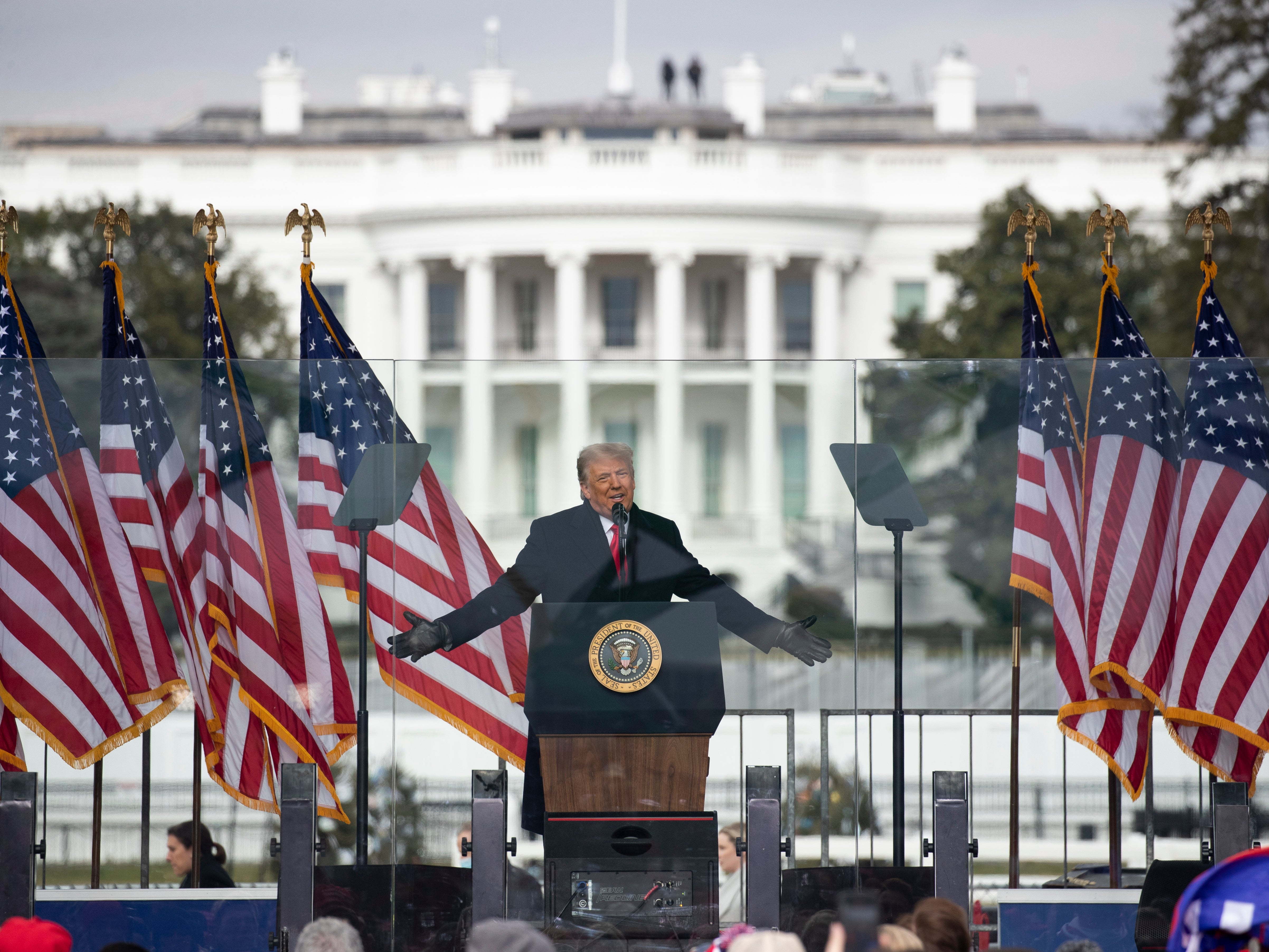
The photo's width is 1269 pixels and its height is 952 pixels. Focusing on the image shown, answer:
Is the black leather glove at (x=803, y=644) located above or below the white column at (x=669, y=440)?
below

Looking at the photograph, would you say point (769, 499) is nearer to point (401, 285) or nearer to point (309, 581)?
point (309, 581)

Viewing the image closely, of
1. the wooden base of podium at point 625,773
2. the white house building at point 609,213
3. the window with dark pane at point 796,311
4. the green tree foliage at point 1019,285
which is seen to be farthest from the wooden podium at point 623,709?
the window with dark pane at point 796,311

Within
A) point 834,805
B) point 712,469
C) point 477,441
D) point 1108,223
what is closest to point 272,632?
point 477,441

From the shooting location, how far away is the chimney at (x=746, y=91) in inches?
Answer: 2243

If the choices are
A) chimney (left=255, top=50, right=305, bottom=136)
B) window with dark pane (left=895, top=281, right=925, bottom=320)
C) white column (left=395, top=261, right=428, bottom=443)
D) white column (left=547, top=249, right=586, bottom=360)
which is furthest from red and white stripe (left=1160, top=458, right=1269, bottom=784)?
chimney (left=255, top=50, right=305, bottom=136)

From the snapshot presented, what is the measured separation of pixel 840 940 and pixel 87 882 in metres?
4.98

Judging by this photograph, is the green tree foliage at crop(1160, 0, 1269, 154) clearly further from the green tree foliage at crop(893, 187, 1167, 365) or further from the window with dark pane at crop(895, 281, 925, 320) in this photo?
the window with dark pane at crop(895, 281, 925, 320)

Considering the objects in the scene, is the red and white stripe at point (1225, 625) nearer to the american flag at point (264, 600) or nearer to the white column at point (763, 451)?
the white column at point (763, 451)

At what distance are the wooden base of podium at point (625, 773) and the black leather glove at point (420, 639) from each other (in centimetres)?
68

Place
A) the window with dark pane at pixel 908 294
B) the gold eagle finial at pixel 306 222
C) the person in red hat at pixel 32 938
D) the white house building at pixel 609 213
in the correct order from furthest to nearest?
the window with dark pane at pixel 908 294
the white house building at pixel 609 213
the gold eagle finial at pixel 306 222
the person in red hat at pixel 32 938

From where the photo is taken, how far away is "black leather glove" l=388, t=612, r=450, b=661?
25.5 feet

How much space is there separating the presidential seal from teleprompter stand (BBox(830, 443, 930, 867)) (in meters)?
1.09

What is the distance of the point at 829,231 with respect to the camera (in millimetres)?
50781

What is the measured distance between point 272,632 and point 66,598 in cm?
89
